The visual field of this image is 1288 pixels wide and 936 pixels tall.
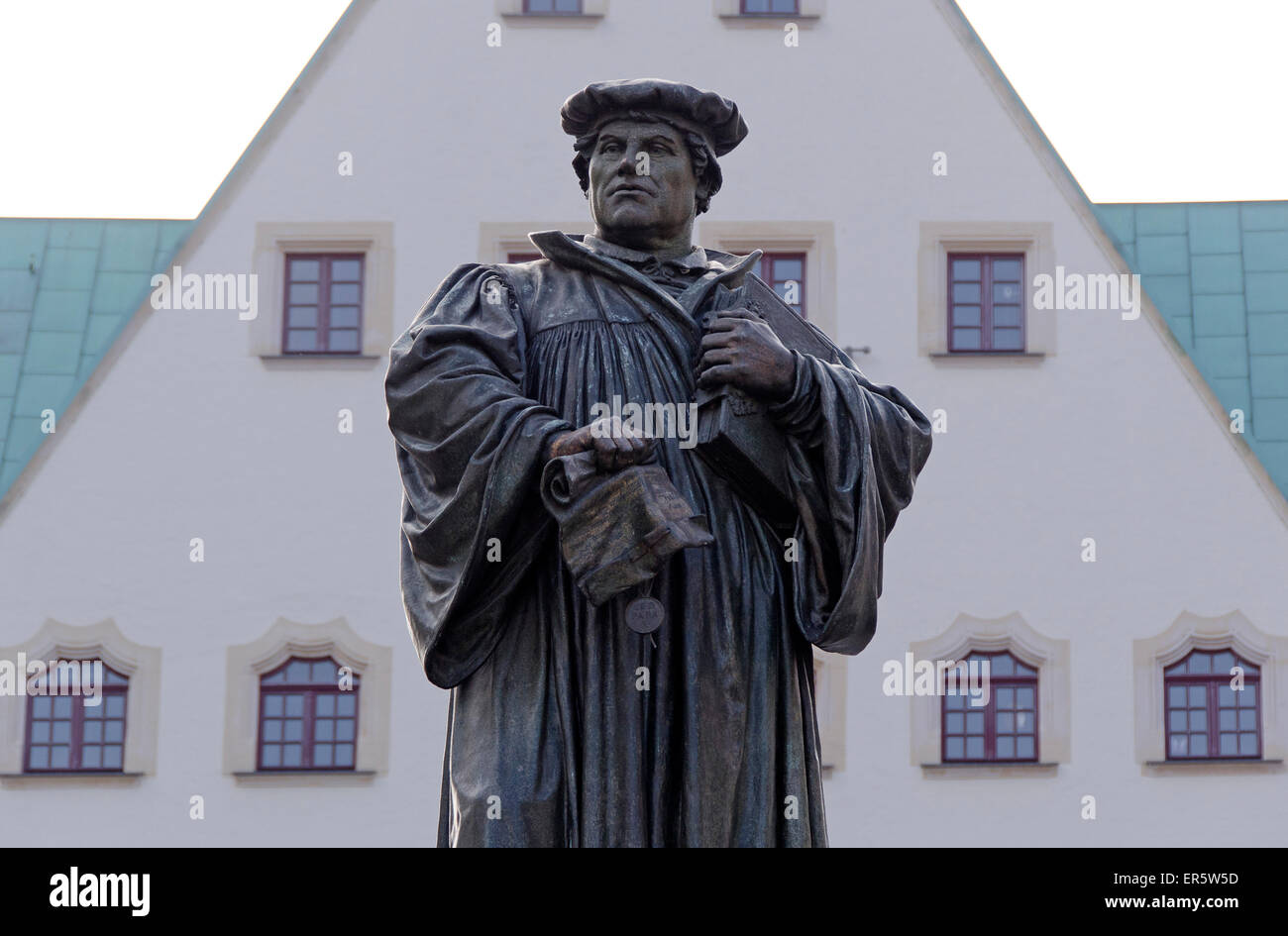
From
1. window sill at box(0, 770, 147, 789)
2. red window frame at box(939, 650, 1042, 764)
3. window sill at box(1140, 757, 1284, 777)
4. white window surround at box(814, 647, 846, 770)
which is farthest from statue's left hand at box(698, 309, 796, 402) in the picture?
window sill at box(0, 770, 147, 789)

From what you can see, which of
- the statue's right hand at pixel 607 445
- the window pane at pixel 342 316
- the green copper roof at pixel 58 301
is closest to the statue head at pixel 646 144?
the statue's right hand at pixel 607 445

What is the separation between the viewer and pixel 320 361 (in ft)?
97.9

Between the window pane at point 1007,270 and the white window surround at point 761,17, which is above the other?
the white window surround at point 761,17

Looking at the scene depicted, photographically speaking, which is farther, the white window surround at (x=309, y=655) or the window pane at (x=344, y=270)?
the window pane at (x=344, y=270)

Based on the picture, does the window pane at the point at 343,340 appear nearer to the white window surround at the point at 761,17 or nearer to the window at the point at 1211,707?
the white window surround at the point at 761,17

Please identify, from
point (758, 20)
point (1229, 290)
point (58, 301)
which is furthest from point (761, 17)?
point (58, 301)

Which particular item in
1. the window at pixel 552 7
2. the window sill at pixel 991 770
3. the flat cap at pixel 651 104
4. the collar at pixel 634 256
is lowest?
the window sill at pixel 991 770

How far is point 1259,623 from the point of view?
29594 millimetres

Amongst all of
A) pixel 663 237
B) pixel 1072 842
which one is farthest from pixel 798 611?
pixel 1072 842

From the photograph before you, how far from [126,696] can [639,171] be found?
76.6ft

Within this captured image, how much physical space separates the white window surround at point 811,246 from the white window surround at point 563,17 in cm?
221

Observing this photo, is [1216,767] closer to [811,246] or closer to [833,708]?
[833,708]

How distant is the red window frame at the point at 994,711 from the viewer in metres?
29.2
